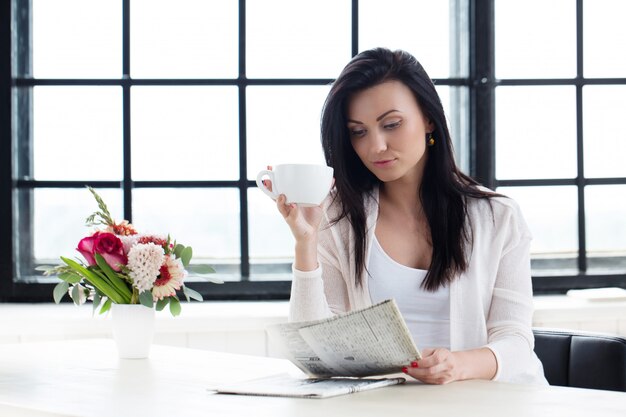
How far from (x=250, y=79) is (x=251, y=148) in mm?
223

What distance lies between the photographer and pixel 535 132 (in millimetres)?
3094

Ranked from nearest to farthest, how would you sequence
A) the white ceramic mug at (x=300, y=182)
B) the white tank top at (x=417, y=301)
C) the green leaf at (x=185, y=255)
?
the white ceramic mug at (x=300, y=182), the green leaf at (x=185, y=255), the white tank top at (x=417, y=301)

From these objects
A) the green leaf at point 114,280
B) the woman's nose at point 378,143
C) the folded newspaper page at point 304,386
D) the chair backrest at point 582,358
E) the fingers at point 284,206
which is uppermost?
the woman's nose at point 378,143

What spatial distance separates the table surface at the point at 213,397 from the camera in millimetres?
1314

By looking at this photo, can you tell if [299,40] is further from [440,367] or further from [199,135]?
[440,367]

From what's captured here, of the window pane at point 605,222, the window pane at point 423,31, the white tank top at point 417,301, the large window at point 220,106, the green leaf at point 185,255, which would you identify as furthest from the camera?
the window pane at point 605,222

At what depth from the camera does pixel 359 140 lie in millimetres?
2092

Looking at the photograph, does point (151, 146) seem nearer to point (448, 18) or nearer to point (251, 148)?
point (251, 148)

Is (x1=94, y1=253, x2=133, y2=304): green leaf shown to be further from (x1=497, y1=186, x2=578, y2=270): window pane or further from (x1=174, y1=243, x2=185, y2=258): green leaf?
(x1=497, y1=186, x2=578, y2=270): window pane

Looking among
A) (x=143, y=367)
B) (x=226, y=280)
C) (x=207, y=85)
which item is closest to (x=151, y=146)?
(x=207, y=85)

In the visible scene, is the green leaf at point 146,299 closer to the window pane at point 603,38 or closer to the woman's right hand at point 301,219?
the woman's right hand at point 301,219

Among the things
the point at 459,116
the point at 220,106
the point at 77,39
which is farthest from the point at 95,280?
the point at 459,116

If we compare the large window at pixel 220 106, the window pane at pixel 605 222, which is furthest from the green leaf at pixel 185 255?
the window pane at pixel 605 222

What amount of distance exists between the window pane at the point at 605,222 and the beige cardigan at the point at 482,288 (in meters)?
1.06
